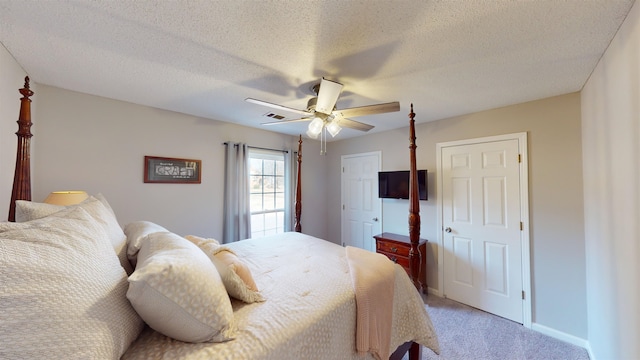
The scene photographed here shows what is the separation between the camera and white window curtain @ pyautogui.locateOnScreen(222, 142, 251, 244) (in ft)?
10.8

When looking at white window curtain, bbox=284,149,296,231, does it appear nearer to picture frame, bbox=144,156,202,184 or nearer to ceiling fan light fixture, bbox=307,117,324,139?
picture frame, bbox=144,156,202,184

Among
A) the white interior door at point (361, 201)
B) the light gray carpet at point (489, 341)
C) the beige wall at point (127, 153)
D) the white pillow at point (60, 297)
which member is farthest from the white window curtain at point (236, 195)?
the light gray carpet at point (489, 341)

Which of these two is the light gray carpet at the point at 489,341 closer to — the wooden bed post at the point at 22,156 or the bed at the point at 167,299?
the bed at the point at 167,299

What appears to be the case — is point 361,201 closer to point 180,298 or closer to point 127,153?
point 127,153

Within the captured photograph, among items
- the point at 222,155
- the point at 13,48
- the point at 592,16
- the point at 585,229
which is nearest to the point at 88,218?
the point at 13,48

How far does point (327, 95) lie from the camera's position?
6.08 feet

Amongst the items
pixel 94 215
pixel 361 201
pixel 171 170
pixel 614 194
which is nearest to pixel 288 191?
pixel 361 201

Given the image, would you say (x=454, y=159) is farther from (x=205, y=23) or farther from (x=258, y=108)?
(x=205, y=23)

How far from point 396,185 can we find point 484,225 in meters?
1.19

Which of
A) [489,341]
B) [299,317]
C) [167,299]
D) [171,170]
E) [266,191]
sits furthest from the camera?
[266,191]

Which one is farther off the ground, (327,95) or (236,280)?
(327,95)

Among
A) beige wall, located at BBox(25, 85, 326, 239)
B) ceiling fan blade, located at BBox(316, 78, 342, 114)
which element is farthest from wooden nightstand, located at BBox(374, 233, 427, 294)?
beige wall, located at BBox(25, 85, 326, 239)

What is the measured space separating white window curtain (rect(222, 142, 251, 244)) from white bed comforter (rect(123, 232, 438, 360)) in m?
1.28

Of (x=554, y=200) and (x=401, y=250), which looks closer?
(x=554, y=200)
